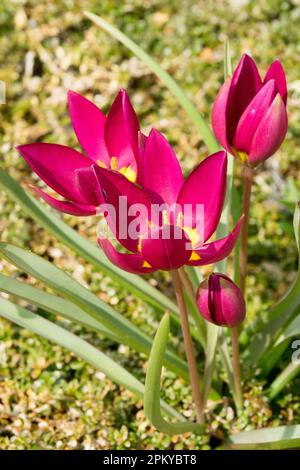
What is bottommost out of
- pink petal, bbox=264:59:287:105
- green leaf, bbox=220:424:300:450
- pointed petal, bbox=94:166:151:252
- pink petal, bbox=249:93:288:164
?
green leaf, bbox=220:424:300:450

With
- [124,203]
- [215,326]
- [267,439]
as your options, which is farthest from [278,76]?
[267,439]

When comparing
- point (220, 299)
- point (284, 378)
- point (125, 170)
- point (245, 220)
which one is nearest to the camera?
point (220, 299)

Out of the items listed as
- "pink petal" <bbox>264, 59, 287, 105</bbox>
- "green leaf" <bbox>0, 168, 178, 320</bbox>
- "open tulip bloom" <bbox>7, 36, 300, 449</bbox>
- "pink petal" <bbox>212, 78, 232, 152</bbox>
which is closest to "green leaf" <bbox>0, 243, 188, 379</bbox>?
"open tulip bloom" <bbox>7, 36, 300, 449</bbox>

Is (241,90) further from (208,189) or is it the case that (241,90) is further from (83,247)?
(83,247)

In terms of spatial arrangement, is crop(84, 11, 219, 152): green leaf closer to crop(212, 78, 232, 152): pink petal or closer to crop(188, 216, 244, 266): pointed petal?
crop(212, 78, 232, 152): pink petal

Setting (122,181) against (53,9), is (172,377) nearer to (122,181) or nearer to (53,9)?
(122,181)
